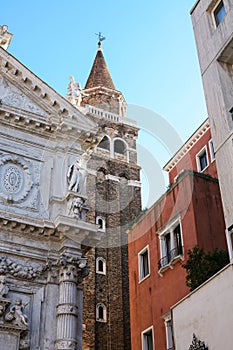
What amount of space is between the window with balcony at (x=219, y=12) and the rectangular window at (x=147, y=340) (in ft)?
34.5

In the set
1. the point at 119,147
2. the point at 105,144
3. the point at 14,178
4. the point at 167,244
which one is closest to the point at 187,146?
the point at 167,244

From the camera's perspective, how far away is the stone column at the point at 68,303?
15391 mm

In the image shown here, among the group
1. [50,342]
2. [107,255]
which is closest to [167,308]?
[50,342]

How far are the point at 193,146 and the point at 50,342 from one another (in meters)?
13.1

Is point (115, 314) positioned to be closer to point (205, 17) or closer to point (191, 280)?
point (191, 280)

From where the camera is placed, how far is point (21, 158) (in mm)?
18641

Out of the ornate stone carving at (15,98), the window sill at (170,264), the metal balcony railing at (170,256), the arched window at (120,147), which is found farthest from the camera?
the arched window at (120,147)

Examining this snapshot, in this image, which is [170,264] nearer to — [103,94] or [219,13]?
[219,13]

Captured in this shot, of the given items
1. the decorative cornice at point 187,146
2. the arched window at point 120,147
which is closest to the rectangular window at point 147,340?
the decorative cornice at point 187,146

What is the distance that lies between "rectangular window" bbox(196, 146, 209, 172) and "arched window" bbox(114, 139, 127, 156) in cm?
1850

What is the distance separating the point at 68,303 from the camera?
16.0 meters

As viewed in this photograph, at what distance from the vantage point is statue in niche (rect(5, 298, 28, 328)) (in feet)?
50.1

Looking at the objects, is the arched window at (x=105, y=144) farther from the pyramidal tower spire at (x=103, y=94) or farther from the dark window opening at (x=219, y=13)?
the dark window opening at (x=219, y=13)

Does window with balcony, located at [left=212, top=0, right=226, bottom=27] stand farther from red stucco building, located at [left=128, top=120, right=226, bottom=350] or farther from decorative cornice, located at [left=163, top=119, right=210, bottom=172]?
decorative cornice, located at [left=163, top=119, right=210, bottom=172]
